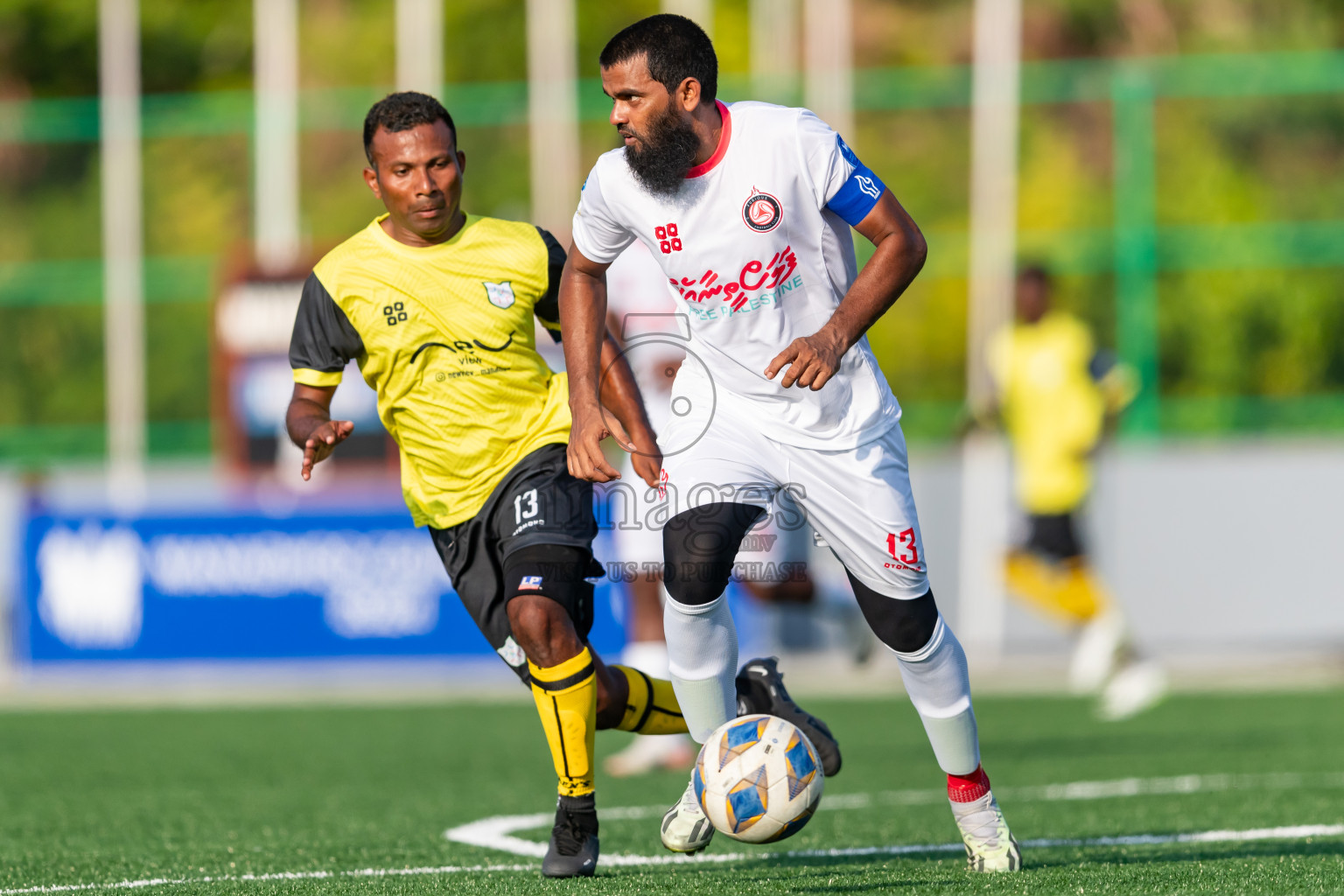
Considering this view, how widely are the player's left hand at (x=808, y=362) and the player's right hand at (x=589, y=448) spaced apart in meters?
0.60

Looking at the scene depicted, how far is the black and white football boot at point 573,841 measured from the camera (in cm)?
492

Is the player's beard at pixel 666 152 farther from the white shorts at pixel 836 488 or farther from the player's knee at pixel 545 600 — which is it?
the player's knee at pixel 545 600

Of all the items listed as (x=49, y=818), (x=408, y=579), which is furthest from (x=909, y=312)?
(x=49, y=818)

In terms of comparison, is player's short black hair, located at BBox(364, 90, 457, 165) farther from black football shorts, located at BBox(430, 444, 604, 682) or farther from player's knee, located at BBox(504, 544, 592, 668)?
player's knee, located at BBox(504, 544, 592, 668)

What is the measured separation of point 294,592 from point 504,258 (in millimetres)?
7893

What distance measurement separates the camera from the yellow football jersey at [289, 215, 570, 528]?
17.5 ft

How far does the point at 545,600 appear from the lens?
5121mm

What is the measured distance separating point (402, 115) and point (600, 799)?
3067 millimetres

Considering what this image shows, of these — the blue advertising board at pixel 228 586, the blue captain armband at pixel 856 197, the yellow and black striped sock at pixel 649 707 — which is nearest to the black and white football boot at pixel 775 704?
the yellow and black striped sock at pixel 649 707

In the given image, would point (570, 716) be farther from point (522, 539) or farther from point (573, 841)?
point (522, 539)

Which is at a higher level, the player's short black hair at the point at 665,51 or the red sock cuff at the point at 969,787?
the player's short black hair at the point at 665,51

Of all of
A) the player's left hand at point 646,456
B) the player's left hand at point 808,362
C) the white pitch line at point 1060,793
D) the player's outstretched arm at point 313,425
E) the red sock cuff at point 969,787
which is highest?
the player's left hand at point 808,362

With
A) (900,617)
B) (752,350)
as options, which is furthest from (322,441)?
(900,617)

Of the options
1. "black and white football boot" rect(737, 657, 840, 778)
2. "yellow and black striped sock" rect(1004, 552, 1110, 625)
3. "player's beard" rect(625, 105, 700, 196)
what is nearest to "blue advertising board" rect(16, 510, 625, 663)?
"yellow and black striped sock" rect(1004, 552, 1110, 625)
